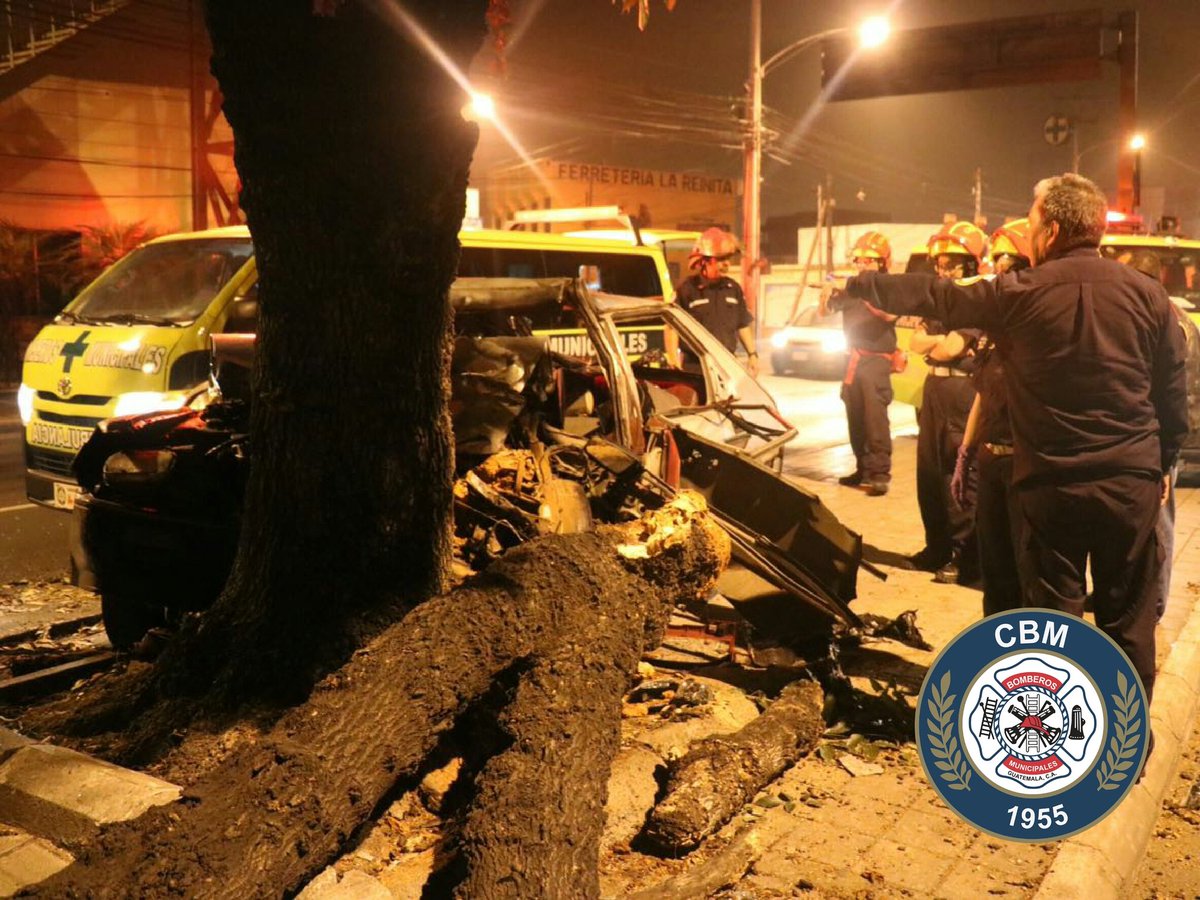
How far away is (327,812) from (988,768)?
1.95 meters

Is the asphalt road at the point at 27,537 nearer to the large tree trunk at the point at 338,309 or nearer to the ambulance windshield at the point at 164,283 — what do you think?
the ambulance windshield at the point at 164,283

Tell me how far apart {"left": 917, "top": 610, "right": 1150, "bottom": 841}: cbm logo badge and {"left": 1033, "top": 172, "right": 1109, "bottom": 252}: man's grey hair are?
1.45 metres

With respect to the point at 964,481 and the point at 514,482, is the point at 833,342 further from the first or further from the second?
the point at 514,482

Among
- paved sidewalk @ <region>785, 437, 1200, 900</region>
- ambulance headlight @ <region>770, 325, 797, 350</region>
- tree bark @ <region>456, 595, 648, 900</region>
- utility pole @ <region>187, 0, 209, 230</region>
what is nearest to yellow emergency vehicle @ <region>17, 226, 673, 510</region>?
tree bark @ <region>456, 595, 648, 900</region>

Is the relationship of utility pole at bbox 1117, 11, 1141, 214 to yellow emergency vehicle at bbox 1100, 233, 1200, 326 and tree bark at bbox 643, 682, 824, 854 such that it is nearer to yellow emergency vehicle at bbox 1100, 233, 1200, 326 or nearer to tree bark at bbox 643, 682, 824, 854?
yellow emergency vehicle at bbox 1100, 233, 1200, 326

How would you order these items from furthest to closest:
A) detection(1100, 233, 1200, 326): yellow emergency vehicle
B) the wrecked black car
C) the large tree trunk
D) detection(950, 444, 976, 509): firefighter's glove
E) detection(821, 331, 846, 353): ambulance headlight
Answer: detection(821, 331, 846, 353): ambulance headlight → detection(1100, 233, 1200, 326): yellow emergency vehicle → detection(950, 444, 976, 509): firefighter's glove → the wrecked black car → the large tree trunk

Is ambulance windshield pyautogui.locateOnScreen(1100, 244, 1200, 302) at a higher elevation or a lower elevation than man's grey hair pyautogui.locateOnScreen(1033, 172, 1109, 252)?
higher

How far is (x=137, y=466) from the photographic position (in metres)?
4.99

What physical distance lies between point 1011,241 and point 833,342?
1593 cm

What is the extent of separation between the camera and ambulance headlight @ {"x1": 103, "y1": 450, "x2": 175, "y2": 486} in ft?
16.0

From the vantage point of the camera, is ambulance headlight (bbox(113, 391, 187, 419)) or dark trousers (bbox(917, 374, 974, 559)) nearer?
dark trousers (bbox(917, 374, 974, 559))

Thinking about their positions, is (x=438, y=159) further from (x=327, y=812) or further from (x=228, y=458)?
(x=327, y=812)

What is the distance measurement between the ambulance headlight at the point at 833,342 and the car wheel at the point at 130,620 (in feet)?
58.1

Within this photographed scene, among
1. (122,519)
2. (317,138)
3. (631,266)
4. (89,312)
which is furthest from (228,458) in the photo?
(631,266)
